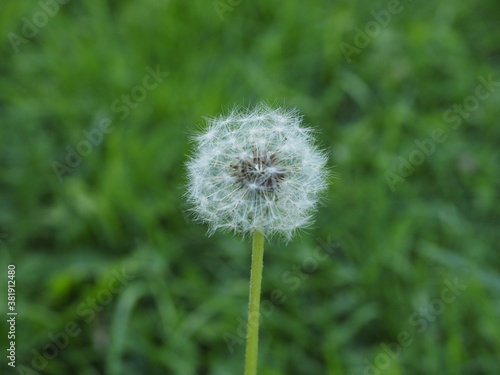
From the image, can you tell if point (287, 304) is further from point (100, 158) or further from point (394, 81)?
point (394, 81)

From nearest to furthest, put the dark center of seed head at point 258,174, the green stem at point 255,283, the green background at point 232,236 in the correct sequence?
the green stem at point 255,283, the dark center of seed head at point 258,174, the green background at point 232,236

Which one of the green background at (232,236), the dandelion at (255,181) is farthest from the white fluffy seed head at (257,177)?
the green background at (232,236)

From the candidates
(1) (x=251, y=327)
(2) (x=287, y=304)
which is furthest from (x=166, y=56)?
(1) (x=251, y=327)

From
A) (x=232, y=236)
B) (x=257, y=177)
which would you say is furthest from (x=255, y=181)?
(x=232, y=236)

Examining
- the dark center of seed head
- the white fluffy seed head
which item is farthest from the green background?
the dark center of seed head

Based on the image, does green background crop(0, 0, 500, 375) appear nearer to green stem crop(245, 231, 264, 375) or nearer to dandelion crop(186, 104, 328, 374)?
dandelion crop(186, 104, 328, 374)

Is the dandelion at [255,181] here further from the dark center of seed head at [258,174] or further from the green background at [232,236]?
the green background at [232,236]

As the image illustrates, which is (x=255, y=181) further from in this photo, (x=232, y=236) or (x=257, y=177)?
(x=232, y=236)
